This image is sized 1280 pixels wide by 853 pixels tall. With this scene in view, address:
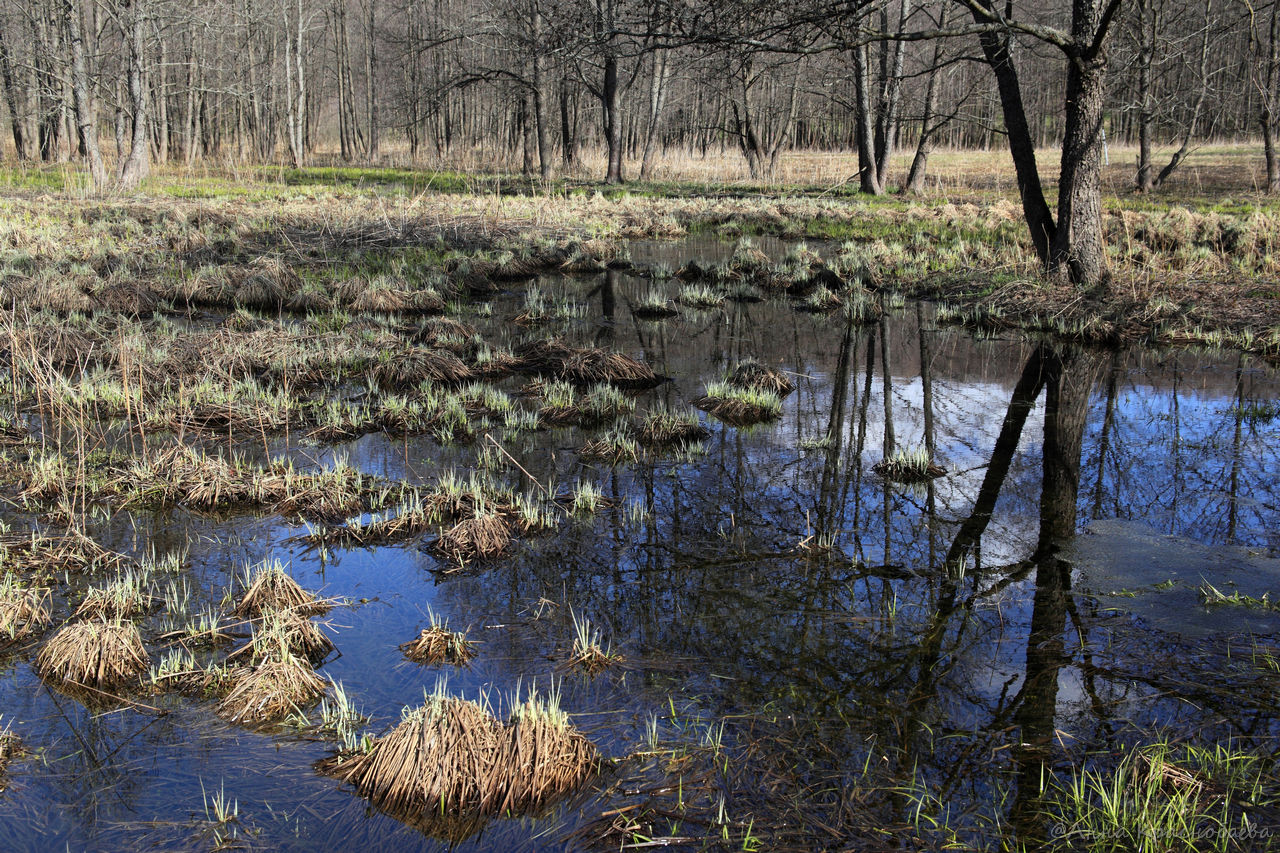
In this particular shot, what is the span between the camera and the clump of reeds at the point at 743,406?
760 centimetres

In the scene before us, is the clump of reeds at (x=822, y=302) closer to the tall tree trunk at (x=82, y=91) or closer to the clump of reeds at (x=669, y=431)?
the clump of reeds at (x=669, y=431)

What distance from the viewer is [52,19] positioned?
104 ft

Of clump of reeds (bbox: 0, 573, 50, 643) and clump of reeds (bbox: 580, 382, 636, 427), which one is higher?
clump of reeds (bbox: 580, 382, 636, 427)

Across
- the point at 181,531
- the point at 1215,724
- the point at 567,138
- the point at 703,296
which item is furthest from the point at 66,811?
the point at 567,138

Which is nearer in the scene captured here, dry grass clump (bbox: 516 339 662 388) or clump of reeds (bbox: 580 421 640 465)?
clump of reeds (bbox: 580 421 640 465)

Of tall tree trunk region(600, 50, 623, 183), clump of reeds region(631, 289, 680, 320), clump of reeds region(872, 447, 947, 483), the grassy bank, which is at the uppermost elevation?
tall tree trunk region(600, 50, 623, 183)

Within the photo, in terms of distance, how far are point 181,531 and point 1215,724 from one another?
215 inches

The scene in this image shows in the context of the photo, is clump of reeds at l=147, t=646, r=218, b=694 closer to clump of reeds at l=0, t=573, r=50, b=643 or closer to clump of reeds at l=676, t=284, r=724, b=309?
clump of reeds at l=0, t=573, r=50, b=643

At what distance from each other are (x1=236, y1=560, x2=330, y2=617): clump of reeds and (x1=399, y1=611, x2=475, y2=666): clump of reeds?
0.63m

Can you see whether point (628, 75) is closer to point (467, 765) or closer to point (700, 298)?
point (700, 298)

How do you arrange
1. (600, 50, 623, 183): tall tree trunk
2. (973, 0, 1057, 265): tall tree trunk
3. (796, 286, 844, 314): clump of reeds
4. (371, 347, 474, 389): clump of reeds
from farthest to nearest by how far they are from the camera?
(600, 50, 623, 183): tall tree trunk
(796, 286, 844, 314): clump of reeds
(973, 0, 1057, 265): tall tree trunk
(371, 347, 474, 389): clump of reeds

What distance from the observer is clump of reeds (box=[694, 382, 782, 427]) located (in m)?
7.60

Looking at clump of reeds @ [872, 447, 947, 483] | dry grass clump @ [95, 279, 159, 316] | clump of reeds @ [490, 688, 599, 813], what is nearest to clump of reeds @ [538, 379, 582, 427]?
clump of reeds @ [872, 447, 947, 483]

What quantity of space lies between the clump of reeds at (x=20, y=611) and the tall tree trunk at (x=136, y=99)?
2320 cm
